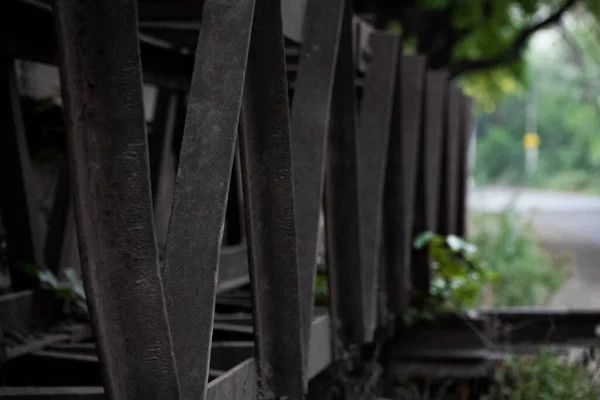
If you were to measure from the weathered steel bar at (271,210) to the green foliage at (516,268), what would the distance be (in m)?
6.54

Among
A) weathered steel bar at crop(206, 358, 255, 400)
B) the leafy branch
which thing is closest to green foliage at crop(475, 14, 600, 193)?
the leafy branch

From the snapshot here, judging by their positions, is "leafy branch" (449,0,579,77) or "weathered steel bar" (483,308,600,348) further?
"leafy branch" (449,0,579,77)

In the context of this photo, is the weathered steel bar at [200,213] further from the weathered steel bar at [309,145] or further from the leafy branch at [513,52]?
the leafy branch at [513,52]

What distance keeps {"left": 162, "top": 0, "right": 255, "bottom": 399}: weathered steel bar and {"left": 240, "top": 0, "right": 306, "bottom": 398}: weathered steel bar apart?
45 centimetres

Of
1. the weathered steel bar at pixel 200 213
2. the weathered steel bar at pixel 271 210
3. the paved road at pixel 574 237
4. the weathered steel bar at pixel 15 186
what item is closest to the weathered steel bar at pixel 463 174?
the paved road at pixel 574 237

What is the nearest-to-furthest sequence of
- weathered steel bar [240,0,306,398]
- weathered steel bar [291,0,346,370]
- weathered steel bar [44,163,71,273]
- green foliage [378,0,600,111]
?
1. weathered steel bar [240,0,306,398]
2. weathered steel bar [291,0,346,370]
3. weathered steel bar [44,163,71,273]
4. green foliage [378,0,600,111]

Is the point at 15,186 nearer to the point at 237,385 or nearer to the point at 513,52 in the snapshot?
the point at 237,385

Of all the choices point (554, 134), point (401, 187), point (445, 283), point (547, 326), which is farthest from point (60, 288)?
point (554, 134)

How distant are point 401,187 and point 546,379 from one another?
61.3 inches

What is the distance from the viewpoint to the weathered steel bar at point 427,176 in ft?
22.2

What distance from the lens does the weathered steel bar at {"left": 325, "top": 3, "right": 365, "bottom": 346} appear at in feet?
13.7

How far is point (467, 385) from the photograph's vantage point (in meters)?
6.68

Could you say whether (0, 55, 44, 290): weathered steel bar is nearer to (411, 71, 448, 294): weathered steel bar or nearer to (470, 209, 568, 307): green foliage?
(411, 71, 448, 294): weathered steel bar

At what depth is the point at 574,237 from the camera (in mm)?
23328
